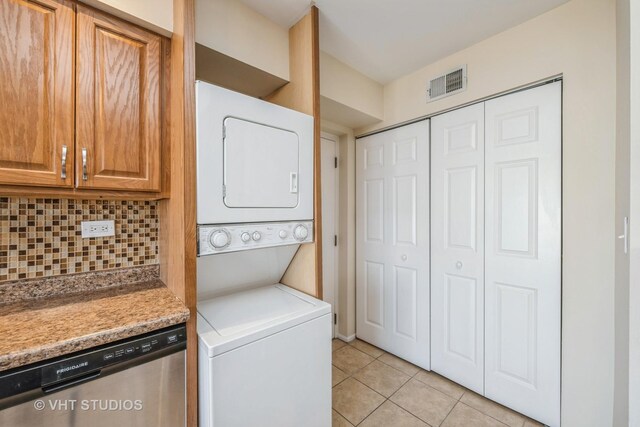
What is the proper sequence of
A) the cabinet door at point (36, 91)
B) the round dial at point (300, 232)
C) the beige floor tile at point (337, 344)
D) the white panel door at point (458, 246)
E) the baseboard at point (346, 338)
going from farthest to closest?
the baseboard at point (346, 338) < the beige floor tile at point (337, 344) < the white panel door at point (458, 246) < the round dial at point (300, 232) < the cabinet door at point (36, 91)

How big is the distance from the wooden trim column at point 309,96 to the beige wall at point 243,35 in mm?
84

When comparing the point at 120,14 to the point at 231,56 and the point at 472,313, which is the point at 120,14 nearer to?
the point at 231,56

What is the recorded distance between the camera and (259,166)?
4.41 ft

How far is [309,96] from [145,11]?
2.83 ft

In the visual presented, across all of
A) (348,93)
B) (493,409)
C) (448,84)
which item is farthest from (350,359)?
(448,84)

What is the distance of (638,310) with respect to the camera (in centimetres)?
88

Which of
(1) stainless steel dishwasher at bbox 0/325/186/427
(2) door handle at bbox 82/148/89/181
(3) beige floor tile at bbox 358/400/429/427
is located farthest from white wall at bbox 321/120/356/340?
(2) door handle at bbox 82/148/89/181

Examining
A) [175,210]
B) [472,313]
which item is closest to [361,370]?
[472,313]

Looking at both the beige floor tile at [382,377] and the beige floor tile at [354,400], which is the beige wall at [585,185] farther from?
the beige floor tile at [354,400]

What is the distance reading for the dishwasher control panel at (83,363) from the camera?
79 cm

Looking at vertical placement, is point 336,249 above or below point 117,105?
below

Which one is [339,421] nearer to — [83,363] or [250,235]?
[250,235]

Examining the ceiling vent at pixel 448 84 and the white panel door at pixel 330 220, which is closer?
the ceiling vent at pixel 448 84

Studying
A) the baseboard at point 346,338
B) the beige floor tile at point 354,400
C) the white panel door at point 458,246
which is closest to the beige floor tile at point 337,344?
the baseboard at point 346,338
